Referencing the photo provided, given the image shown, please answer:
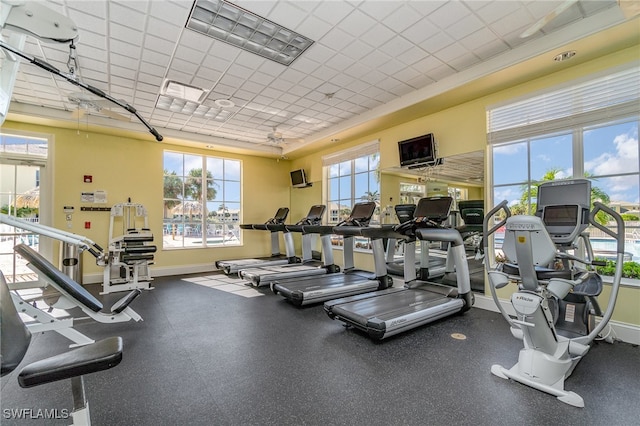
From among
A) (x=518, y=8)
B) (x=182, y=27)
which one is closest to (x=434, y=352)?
(x=518, y=8)

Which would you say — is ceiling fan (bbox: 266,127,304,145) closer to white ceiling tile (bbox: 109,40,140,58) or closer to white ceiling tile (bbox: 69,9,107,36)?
white ceiling tile (bbox: 109,40,140,58)

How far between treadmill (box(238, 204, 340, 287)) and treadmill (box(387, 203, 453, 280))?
3.95 feet

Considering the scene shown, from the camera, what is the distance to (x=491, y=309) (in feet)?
14.1

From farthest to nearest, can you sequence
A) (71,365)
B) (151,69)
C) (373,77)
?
(373,77)
(151,69)
(71,365)

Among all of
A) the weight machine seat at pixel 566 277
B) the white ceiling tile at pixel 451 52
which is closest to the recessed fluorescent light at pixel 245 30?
the white ceiling tile at pixel 451 52

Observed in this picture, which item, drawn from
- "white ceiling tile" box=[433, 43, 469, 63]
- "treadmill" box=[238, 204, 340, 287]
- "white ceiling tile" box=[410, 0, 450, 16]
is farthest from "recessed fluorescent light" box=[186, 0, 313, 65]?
"treadmill" box=[238, 204, 340, 287]

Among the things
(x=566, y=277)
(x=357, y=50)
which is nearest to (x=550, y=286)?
(x=566, y=277)

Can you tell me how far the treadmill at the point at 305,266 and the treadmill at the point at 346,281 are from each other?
31 cm

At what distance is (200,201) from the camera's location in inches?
302

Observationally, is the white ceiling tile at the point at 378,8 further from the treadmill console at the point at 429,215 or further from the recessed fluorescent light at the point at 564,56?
the treadmill console at the point at 429,215

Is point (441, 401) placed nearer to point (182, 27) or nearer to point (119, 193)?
point (182, 27)

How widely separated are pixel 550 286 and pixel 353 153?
5.19 meters

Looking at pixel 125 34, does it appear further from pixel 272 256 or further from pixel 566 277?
pixel 272 256

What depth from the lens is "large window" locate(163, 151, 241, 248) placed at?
285 inches
